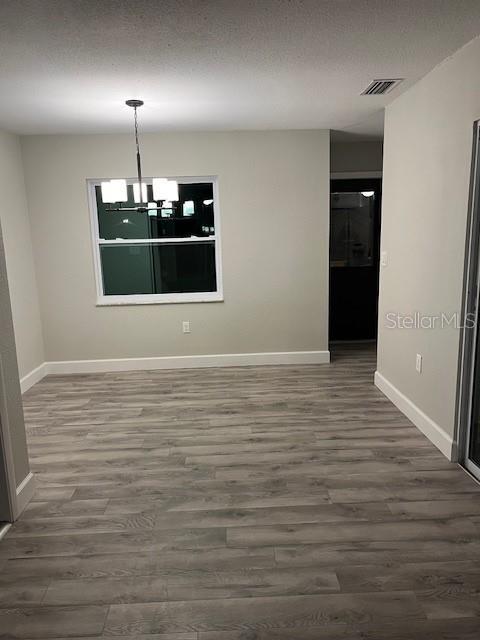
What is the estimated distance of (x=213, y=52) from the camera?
99.7 inches

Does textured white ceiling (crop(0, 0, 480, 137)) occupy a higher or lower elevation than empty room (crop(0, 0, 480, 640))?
higher

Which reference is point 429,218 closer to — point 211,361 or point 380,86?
point 380,86

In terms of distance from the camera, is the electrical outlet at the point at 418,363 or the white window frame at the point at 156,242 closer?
the electrical outlet at the point at 418,363

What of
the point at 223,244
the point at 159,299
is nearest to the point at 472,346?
the point at 223,244

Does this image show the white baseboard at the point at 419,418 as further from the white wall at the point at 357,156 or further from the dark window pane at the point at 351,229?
the white wall at the point at 357,156

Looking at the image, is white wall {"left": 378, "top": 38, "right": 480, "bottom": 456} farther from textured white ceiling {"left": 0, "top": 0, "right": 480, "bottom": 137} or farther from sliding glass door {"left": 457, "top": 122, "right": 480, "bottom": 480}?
textured white ceiling {"left": 0, "top": 0, "right": 480, "bottom": 137}

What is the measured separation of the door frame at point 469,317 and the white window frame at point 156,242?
9.26ft

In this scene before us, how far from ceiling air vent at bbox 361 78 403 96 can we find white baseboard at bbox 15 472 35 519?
3.42 meters

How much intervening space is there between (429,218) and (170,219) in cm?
288

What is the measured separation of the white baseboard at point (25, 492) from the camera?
255 cm

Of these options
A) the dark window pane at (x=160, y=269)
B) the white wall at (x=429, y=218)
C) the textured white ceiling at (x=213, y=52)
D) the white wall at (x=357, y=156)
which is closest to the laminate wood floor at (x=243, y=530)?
the white wall at (x=429, y=218)

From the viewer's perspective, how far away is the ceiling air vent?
321cm

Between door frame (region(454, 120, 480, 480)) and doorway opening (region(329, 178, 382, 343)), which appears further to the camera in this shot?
doorway opening (region(329, 178, 382, 343))
